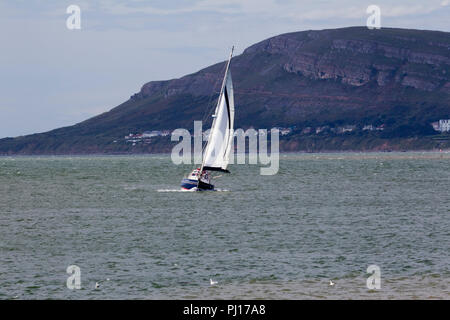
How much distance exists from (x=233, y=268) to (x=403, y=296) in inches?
394

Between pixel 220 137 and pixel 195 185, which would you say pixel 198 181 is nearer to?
pixel 195 185

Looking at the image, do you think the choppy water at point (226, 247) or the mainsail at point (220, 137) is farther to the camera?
the mainsail at point (220, 137)

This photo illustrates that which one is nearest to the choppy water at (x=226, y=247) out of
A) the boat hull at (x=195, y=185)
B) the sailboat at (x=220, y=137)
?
the sailboat at (x=220, y=137)

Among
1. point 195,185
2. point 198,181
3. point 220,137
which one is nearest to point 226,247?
point 220,137

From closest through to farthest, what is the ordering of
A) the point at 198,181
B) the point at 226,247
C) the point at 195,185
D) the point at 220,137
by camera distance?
the point at 226,247
the point at 220,137
the point at 198,181
the point at 195,185

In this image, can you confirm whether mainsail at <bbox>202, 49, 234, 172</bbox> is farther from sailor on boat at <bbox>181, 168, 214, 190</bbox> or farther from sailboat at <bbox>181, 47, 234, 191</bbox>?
sailor on boat at <bbox>181, 168, 214, 190</bbox>

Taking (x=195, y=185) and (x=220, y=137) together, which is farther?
(x=195, y=185)

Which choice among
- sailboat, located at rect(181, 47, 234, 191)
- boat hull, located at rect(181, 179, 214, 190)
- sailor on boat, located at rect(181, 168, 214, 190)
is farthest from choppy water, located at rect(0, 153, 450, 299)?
boat hull, located at rect(181, 179, 214, 190)

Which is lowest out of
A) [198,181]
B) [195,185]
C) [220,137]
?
[195,185]

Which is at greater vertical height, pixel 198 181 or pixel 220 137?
pixel 220 137

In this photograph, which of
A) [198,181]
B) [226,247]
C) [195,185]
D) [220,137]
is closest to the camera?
[226,247]

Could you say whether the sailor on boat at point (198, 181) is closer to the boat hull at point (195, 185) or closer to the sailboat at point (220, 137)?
the boat hull at point (195, 185)

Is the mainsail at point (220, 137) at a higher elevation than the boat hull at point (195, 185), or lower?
higher
